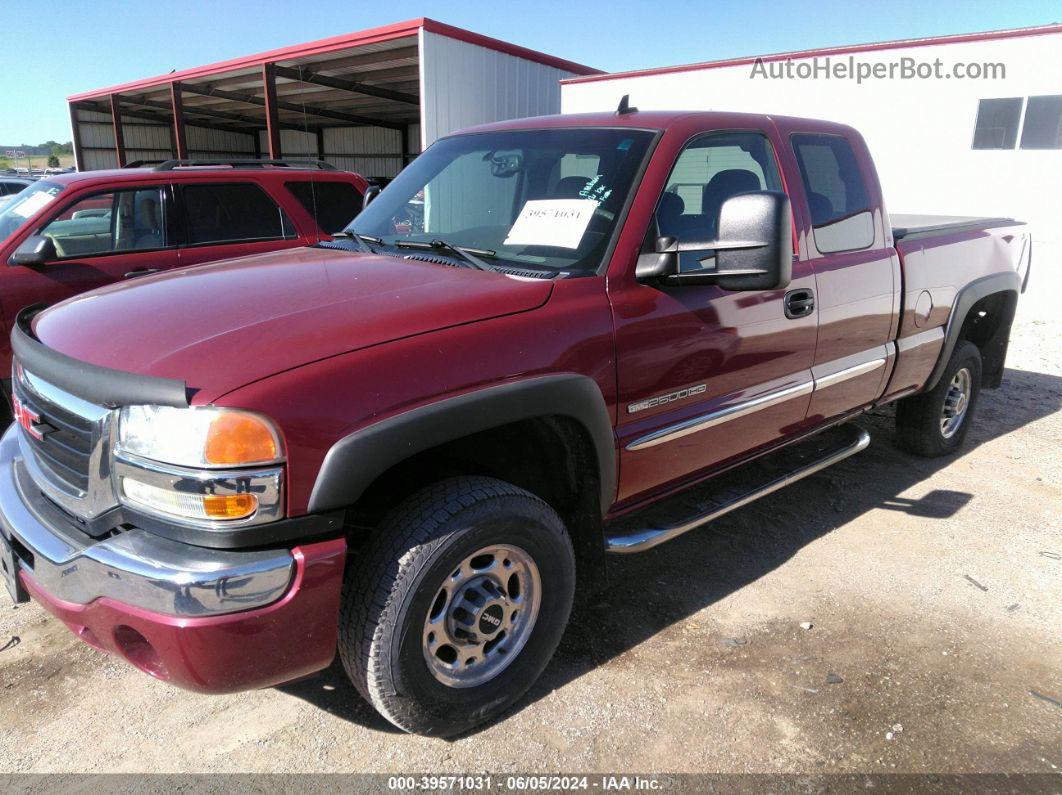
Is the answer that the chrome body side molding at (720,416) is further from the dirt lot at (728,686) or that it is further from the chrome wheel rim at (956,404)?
the chrome wheel rim at (956,404)

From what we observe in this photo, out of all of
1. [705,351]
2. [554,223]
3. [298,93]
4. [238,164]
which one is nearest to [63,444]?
[554,223]

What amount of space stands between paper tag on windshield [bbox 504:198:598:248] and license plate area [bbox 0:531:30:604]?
6.21ft

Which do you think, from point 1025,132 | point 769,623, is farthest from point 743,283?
point 1025,132

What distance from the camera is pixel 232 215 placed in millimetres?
5898

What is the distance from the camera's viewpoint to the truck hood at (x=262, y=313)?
1.95 meters

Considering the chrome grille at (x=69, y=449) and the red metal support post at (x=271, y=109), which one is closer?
the chrome grille at (x=69, y=449)

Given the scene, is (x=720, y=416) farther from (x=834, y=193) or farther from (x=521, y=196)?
(x=834, y=193)

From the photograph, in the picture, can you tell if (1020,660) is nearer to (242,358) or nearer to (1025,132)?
(242,358)

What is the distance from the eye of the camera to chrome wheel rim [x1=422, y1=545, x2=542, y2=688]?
227 cm

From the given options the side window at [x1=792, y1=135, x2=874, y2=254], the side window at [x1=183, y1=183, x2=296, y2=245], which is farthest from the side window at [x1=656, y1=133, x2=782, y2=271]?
the side window at [x1=183, y1=183, x2=296, y2=245]

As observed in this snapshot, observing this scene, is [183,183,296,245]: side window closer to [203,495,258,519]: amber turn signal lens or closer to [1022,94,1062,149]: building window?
[203,495,258,519]: amber turn signal lens

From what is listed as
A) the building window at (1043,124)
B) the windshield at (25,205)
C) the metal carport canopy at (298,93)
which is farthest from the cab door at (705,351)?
the building window at (1043,124)

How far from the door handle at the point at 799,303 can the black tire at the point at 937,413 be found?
185 centimetres

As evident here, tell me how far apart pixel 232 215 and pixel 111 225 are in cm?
85
